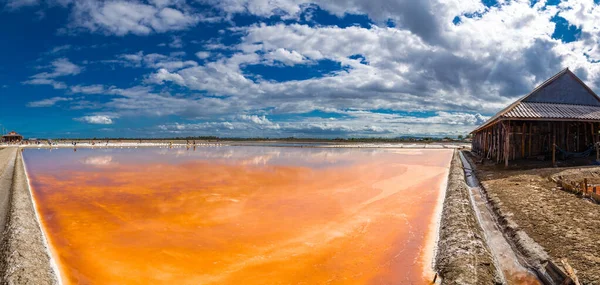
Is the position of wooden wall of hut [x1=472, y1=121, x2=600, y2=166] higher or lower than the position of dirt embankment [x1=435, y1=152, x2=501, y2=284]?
higher

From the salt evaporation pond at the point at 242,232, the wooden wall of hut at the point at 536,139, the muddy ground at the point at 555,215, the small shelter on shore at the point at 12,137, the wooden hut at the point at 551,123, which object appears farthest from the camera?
the small shelter on shore at the point at 12,137

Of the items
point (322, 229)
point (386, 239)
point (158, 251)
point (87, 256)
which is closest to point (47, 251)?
point (87, 256)

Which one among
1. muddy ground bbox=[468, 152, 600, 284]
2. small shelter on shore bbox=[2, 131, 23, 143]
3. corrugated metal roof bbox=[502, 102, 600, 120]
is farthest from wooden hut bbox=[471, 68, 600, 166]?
small shelter on shore bbox=[2, 131, 23, 143]

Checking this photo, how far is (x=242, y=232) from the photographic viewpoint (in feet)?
25.0

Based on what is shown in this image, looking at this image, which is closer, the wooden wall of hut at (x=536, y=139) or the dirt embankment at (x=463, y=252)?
the dirt embankment at (x=463, y=252)

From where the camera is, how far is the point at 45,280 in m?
5.10

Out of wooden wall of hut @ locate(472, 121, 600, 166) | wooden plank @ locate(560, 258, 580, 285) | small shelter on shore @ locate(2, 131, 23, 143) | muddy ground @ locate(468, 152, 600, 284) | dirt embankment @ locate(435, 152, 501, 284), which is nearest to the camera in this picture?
wooden plank @ locate(560, 258, 580, 285)

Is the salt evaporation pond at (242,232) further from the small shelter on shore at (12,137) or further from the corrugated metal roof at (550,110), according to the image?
the small shelter on shore at (12,137)

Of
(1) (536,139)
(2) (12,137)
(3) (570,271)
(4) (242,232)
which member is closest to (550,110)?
(1) (536,139)

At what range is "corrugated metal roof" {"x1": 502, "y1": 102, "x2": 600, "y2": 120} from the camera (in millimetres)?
14525

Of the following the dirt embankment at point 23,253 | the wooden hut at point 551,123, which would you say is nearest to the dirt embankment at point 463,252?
the dirt embankment at point 23,253

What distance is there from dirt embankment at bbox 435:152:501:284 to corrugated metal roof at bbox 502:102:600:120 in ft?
29.4

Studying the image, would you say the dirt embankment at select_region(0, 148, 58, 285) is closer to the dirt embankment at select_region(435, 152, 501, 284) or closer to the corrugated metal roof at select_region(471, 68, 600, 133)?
the dirt embankment at select_region(435, 152, 501, 284)

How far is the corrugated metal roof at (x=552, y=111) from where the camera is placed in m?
14.5
